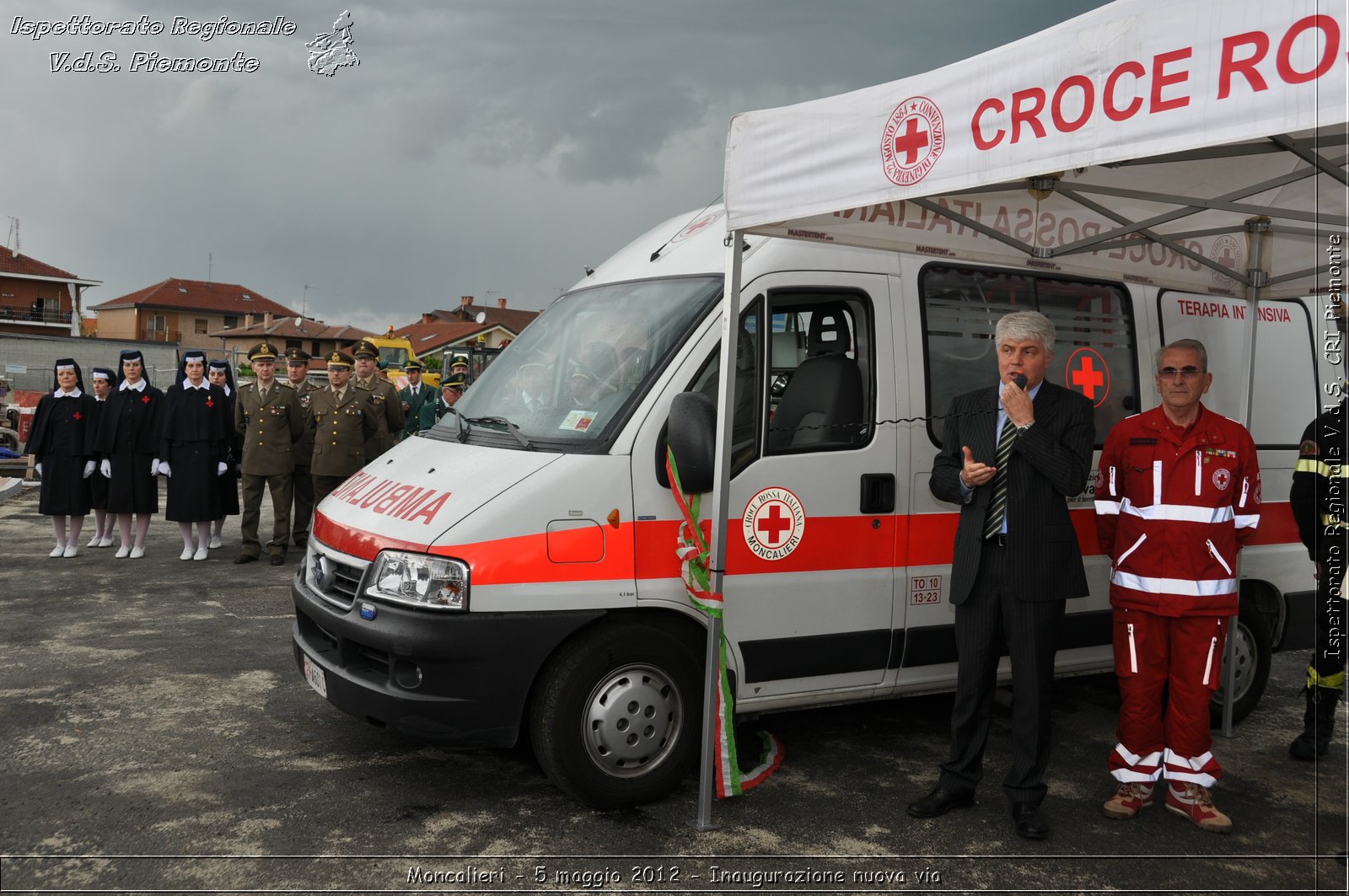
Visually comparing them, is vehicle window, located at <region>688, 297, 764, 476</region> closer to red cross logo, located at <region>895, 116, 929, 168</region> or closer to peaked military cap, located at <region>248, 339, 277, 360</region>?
red cross logo, located at <region>895, 116, 929, 168</region>

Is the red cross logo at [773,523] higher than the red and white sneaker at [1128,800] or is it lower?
higher

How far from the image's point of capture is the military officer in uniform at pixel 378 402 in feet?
33.2

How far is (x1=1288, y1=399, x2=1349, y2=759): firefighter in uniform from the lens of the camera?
4.57 metres

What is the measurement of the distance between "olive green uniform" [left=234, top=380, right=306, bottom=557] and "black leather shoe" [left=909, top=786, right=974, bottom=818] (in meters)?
7.22

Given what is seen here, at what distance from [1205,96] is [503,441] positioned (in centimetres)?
270

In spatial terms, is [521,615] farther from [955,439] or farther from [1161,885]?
[1161,885]

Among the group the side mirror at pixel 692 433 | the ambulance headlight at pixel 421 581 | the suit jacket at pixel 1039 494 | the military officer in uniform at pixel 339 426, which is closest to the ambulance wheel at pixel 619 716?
the ambulance headlight at pixel 421 581

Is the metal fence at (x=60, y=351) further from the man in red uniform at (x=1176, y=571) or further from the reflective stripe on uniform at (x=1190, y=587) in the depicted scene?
the reflective stripe on uniform at (x=1190, y=587)

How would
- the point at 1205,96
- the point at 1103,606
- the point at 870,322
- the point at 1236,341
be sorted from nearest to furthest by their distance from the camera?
the point at 1205,96 < the point at 870,322 < the point at 1103,606 < the point at 1236,341

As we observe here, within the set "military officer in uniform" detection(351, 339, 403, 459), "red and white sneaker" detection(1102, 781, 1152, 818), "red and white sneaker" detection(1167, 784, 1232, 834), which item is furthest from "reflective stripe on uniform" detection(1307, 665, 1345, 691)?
"military officer in uniform" detection(351, 339, 403, 459)

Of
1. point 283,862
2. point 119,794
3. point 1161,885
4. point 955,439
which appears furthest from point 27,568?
point 1161,885

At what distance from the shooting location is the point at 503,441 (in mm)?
4199

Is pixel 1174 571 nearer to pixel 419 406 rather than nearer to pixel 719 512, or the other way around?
pixel 719 512

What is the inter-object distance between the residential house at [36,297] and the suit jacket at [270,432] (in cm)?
6651
